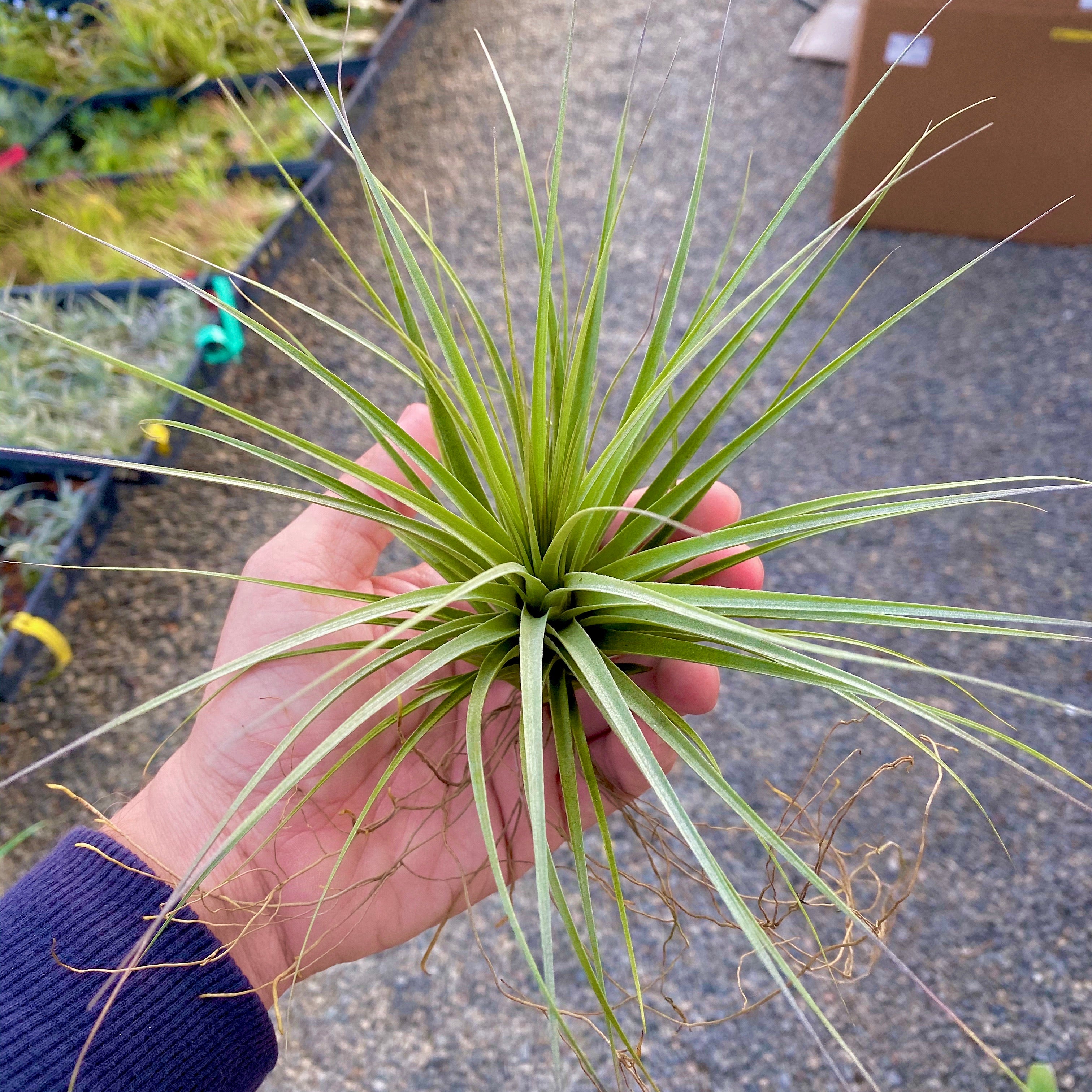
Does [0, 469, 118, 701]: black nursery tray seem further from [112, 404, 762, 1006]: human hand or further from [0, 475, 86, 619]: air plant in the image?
[112, 404, 762, 1006]: human hand

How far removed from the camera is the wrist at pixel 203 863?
850mm

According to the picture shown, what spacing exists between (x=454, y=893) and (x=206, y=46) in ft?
7.93

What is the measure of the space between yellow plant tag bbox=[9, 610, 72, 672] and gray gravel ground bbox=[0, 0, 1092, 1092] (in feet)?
0.22

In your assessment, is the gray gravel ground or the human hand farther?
the gray gravel ground

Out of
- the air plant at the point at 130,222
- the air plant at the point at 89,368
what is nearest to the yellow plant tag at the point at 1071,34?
the air plant at the point at 130,222

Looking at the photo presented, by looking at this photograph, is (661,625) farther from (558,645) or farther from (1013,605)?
(1013,605)

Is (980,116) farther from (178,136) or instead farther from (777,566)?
(178,136)

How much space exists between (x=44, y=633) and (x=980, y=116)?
218 centimetres

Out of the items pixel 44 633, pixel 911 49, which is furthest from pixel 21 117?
pixel 911 49

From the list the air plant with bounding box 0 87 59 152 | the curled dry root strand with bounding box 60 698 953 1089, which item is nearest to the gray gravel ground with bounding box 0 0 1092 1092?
the curled dry root strand with bounding box 60 698 953 1089

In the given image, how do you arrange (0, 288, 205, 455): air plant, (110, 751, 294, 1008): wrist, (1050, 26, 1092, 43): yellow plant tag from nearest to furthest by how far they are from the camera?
(110, 751, 294, 1008): wrist
(0, 288, 205, 455): air plant
(1050, 26, 1092, 43): yellow plant tag

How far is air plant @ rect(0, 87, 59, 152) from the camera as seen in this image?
2373 mm

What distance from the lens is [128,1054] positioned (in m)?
0.79

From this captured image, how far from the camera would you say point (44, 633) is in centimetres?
142
